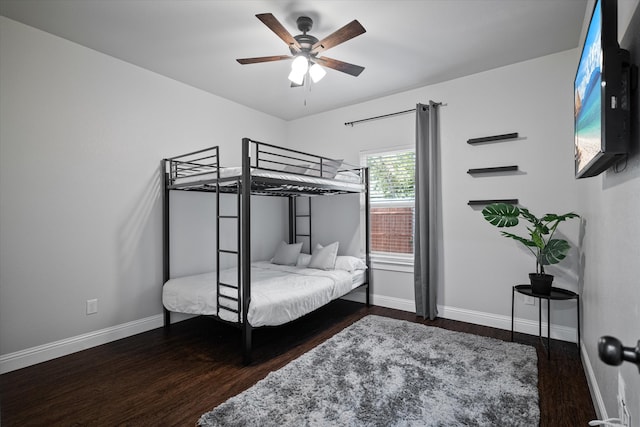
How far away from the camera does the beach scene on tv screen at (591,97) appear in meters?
1.29

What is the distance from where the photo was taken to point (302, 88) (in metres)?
3.85

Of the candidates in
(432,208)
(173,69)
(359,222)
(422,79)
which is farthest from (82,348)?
(422,79)

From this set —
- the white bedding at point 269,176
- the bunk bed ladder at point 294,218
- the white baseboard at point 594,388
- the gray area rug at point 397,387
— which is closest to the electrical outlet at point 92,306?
the white bedding at point 269,176

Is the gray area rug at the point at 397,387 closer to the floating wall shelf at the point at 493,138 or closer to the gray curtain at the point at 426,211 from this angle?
the gray curtain at the point at 426,211

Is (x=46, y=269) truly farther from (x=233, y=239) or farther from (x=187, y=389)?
(x=233, y=239)

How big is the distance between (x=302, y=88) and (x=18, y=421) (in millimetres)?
3678

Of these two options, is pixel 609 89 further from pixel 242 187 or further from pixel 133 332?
pixel 133 332

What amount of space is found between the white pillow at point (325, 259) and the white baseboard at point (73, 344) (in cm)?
182

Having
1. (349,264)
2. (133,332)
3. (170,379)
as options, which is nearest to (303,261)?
(349,264)

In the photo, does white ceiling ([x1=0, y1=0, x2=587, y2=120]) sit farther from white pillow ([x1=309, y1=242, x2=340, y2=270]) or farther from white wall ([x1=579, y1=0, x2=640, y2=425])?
white pillow ([x1=309, y1=242, x2=340, y2=270])

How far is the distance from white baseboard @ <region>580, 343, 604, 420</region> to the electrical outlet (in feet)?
12.3

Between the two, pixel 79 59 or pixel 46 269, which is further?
pixel 79 59

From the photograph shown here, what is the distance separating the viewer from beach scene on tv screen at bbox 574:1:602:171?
129 centimetres

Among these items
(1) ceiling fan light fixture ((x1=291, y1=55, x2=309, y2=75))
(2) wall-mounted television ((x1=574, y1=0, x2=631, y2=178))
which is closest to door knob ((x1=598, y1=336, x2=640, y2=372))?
(2) wall-mounted television ((x1=574, y1=0, x2=631, y2=178))
